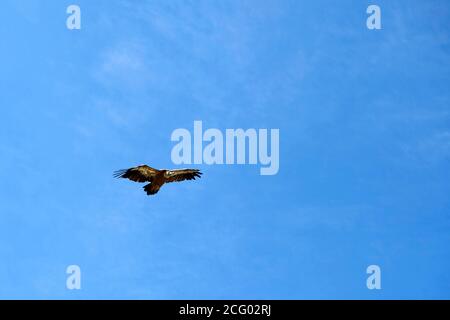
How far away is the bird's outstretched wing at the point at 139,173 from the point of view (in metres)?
41.1

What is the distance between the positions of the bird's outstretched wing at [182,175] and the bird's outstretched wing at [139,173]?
2.63ft

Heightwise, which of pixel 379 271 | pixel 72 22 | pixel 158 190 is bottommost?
pixel 379 271

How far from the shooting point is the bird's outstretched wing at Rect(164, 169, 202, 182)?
136ft

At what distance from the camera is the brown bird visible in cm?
4112

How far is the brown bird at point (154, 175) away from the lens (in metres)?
41.1

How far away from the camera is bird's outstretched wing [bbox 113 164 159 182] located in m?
41.1

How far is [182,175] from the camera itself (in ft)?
137

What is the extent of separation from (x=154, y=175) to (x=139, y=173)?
0.74 metres

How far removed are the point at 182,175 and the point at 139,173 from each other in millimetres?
2156
